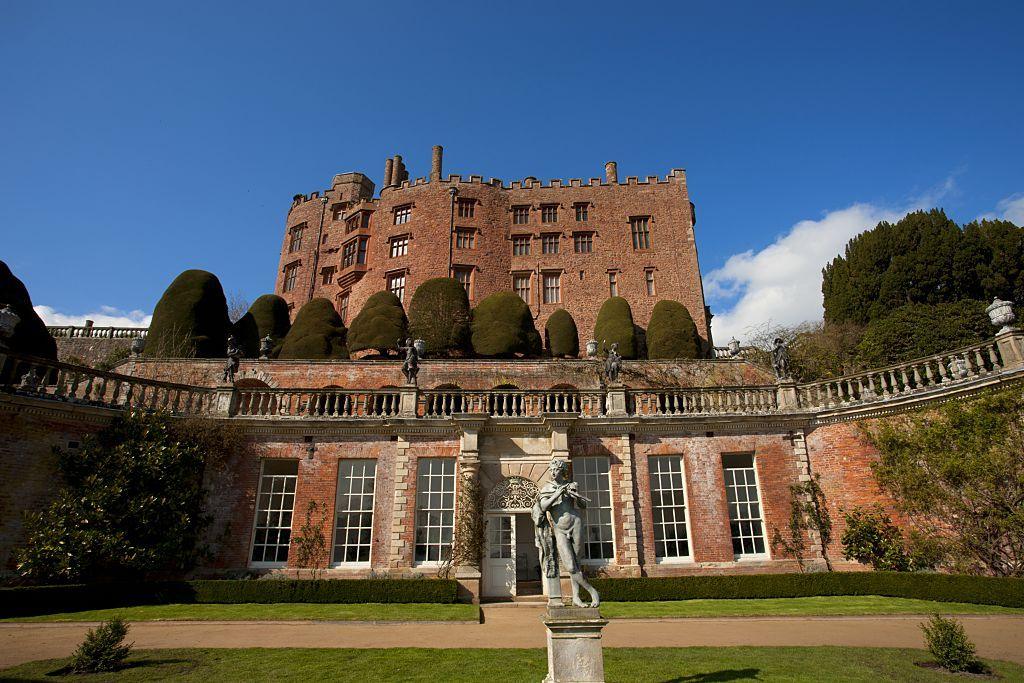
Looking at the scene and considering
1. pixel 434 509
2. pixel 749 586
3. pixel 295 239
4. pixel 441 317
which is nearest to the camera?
pixel 749 586

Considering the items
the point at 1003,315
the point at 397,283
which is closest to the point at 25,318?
the point at 397,283

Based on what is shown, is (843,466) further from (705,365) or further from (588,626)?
(588,626)

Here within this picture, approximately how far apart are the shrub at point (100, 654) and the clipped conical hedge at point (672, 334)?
83.3ft

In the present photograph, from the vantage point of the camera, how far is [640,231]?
36.3 meters

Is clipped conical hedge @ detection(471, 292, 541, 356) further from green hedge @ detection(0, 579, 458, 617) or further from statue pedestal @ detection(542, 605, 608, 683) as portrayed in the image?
statue pedestal @ detection(542, 605, 608, 683)

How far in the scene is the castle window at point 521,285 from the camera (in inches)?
1416

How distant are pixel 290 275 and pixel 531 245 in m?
18.4

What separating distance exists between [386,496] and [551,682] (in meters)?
10.2

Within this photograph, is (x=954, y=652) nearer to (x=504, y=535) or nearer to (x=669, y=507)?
(x=669, y=507)

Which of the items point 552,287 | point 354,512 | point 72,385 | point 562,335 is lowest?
point 354,512

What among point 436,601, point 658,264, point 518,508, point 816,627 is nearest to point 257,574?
point 436,601

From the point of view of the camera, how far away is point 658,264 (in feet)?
116

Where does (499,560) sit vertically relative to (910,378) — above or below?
below

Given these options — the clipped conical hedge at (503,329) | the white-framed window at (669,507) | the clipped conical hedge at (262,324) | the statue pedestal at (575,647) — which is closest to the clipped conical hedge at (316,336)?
the clipped conical hedge at (262,324)
